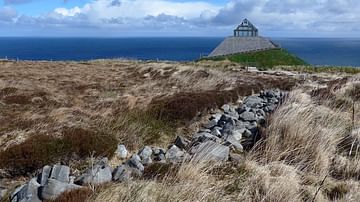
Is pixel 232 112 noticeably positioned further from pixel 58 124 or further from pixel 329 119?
pixel 58 124

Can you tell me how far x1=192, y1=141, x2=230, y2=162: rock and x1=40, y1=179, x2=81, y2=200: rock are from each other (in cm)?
188

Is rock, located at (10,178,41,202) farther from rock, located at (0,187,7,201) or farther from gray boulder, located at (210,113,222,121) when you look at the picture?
gray boulder, located at (210,113,222,121)

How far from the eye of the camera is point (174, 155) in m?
7.46

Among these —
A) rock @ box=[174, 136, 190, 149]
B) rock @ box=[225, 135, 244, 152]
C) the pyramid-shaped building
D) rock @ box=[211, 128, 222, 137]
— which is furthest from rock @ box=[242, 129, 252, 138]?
the pyramid-shaped building

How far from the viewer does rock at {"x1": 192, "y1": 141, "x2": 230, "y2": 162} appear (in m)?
6.44

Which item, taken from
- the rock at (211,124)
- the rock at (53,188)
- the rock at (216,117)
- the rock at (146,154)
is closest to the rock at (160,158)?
the rock at (146,154)

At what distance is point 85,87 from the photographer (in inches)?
800

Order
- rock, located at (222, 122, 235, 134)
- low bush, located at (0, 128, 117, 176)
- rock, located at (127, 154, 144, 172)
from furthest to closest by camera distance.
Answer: rock, located at (222, 122, 235, 134) < low bush, located at (0, 128, 117, 176) < rock, located at (127, 154, 144, 172)

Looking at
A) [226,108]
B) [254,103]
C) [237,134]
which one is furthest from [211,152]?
[254,103]

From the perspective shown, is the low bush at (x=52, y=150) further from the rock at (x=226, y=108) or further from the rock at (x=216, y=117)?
the rock at (x=226, y=108)

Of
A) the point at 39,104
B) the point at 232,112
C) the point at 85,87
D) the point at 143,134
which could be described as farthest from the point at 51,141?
the point at 85,87

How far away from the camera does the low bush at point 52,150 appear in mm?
7480

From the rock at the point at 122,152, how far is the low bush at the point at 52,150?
0.35 ft

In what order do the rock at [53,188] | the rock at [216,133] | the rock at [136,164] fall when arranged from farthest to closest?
the rock at [216,133] < the rock at [136,164] < the rock at [53,188]
